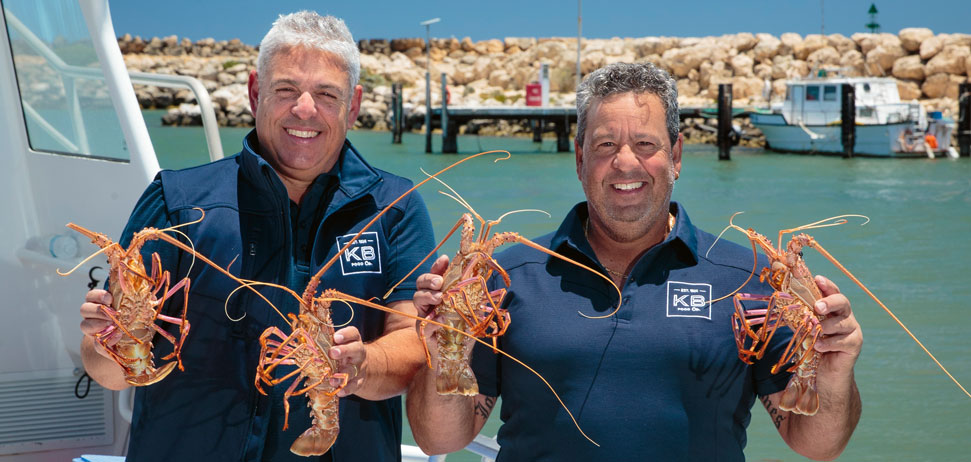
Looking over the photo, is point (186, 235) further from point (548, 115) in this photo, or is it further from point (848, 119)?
point (848, 119)

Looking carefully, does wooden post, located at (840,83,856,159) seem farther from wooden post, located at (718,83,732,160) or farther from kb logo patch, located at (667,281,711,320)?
kb logo patch, located at (667,281,711,320)

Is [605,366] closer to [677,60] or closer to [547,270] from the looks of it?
[547,270]

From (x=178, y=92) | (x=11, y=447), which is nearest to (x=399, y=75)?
(x=178, y=92)

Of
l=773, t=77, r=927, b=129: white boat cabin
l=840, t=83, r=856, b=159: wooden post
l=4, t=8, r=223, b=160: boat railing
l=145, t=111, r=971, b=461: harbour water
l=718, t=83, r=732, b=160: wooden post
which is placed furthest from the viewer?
l=773, t=77, r=927, b=129: white boat cabin

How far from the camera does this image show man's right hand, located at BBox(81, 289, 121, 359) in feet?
8.52

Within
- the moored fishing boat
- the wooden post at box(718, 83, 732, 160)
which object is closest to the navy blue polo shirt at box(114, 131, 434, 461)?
the wooden post at box(718, 83, 732, 160)

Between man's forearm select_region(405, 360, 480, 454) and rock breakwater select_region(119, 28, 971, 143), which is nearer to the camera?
man's forearm select_region(405, 360, 480, 454)

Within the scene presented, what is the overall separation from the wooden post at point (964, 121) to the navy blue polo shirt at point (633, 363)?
132 ft

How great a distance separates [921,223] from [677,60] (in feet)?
132

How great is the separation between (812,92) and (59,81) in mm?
39933

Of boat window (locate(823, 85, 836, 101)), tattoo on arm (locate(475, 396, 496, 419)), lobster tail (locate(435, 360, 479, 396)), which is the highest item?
lobster tail (locate(435, 360, 479, 396))

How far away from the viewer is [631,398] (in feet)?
8.45

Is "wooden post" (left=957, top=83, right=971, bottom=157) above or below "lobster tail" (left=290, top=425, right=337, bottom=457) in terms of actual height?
below

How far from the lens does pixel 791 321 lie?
2.58 m
